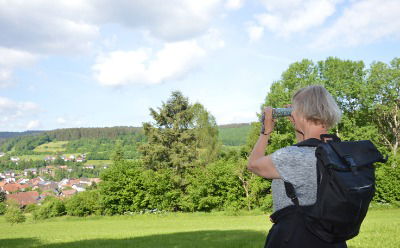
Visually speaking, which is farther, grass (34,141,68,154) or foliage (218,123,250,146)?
grass (34,141,68,154)

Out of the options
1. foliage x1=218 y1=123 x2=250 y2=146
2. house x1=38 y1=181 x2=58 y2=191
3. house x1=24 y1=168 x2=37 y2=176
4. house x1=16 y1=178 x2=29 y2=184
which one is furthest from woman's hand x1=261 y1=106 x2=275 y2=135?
house x1=24 y1=168 x2=37 y2=176

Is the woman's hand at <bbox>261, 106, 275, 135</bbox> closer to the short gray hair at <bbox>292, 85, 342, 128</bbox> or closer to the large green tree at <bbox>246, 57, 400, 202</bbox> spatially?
the short gray hair at <bbox>292, 85, 342, 128</bbox>

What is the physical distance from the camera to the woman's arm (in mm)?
2648

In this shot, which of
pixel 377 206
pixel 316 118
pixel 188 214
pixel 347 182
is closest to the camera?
pixel 347 182

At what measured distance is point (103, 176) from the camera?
103ft

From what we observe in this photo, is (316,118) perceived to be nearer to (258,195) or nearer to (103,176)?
(258,195)

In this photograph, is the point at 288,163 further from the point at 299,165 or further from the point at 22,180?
the point at 22,180

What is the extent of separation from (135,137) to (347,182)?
400ft

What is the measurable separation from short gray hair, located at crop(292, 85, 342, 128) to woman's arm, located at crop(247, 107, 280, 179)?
261 mm

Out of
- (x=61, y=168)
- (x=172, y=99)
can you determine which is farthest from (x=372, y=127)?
(x=61, y=168)

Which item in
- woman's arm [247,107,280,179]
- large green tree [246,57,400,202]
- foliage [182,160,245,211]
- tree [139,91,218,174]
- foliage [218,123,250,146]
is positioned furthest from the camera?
foliage [218,123,250,146]

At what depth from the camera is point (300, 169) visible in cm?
254

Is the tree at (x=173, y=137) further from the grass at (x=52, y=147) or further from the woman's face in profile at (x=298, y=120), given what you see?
the grass at (x=52, y=147)

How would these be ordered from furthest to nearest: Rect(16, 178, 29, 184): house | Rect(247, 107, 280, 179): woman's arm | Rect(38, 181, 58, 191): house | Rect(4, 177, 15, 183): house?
Rect(16, 178, 29, 184): house → Rect(4, 177, 15, 183): house → Rect(38, 181, 58, 191): house → Rect(247, 107, 280, 179): woman's arm
